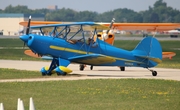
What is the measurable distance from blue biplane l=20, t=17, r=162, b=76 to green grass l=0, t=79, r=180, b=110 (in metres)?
3.12

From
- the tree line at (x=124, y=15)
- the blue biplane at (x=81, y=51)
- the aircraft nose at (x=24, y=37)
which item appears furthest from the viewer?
the tree line at (x=124, y=15)

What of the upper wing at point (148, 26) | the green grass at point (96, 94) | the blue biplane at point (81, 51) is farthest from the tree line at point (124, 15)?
the green grass at point (96, 94)

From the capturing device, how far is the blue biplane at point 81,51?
22.6 m

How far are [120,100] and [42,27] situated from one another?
31.0ft

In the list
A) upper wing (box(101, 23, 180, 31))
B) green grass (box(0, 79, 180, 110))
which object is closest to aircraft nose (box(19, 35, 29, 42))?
green grass (box(0, 79, 180, 110))

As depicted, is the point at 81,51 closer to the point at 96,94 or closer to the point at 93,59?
the point at 93,59

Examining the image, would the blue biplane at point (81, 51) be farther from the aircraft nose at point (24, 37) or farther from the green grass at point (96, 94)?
the green grass at point (96, 94)

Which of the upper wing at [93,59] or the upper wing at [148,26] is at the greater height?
the upper wing at [148,26]

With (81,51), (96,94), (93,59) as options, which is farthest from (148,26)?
(96,94)

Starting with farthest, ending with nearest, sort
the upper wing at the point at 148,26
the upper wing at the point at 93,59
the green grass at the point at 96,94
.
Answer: the upper wing at the point at 148,26
the upper wing at the point at 93,59
the green grass at the point at 96,94

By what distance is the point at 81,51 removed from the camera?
2347cm

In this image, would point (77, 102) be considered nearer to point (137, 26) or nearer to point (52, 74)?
point (52, 74)

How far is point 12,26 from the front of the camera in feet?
401

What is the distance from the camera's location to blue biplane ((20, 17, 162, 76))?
22594 millimetres
